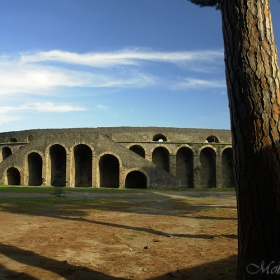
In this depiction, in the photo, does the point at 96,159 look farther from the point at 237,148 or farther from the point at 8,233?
the point at 237,148

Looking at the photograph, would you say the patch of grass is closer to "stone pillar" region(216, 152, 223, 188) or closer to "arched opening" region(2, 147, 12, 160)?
"stone pillar" region(216, 152, 223, 188)

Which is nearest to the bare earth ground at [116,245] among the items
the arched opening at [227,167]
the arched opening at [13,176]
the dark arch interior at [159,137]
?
the arched opening at [13,176]

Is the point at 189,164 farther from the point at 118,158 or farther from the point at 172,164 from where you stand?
the point at 118,158

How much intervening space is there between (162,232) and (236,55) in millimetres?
4939

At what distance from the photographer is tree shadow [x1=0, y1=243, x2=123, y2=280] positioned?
397 cm

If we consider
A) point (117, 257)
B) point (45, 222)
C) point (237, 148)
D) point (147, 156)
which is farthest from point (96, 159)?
point (237, 148)

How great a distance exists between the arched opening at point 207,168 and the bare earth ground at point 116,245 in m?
18.0

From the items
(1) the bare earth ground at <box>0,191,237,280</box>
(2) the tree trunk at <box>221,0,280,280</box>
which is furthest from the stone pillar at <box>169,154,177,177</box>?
(2) the tree trunk at <box>221,0,280,280</box>

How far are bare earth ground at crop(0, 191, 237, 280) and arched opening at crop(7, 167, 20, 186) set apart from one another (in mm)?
15326

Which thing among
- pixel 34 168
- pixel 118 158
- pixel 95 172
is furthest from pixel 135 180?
pixel 34 168

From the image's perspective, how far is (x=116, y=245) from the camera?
5.75m

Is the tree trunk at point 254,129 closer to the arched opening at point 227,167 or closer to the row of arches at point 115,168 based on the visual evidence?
the row of arches at point 115,168

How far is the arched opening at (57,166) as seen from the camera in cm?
2453

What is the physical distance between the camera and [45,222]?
26.0 feet
